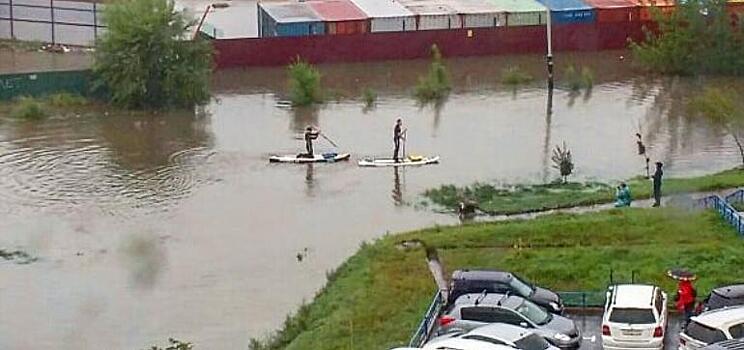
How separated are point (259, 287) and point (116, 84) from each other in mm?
14763

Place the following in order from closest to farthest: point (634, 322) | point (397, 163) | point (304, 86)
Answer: point (634, 322)
point (397, 163)
point (304, 86)

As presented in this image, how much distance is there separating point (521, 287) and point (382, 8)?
25.8 metres

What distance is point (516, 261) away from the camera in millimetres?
20578

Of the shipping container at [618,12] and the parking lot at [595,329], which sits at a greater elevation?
the shipping container at [618,12]

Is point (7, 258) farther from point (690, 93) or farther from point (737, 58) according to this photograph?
point (737, 58)

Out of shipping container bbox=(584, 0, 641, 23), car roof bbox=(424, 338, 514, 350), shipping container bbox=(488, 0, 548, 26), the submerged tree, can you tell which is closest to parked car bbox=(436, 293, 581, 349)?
car roof bbox=(424, 338, 514, 350)

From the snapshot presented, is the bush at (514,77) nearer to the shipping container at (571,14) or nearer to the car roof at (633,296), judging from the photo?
the shipping container at (571,14)

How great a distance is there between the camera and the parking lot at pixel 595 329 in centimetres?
1708

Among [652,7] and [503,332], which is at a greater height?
[652,7]

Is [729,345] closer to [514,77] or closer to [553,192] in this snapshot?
[553,192]

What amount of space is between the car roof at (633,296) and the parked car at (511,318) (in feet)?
1.95

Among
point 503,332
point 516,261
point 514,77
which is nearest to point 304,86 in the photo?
point 514,77

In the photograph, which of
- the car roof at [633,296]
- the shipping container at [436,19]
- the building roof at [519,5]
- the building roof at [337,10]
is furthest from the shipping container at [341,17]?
the car roof at [633,296]

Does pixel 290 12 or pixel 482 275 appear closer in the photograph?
pixel 482 275
